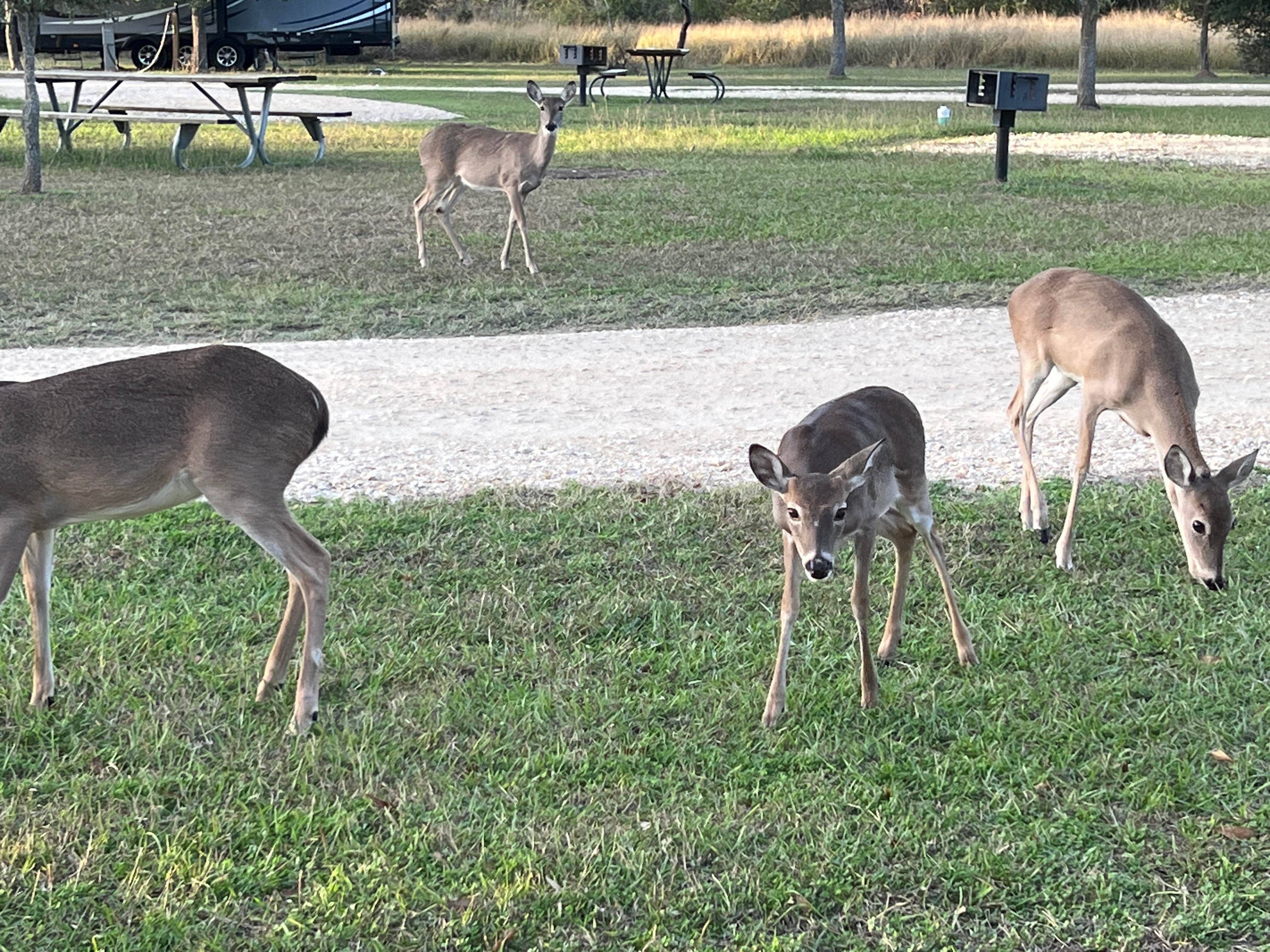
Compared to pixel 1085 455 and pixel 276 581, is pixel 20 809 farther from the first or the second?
pixel 1085 455

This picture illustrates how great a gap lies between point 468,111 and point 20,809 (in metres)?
22.6

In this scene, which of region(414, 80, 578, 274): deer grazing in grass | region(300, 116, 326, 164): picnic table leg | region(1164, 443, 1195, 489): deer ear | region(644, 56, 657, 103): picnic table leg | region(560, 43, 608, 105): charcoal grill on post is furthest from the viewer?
region(644, 56, 657, 103): picnic table leg

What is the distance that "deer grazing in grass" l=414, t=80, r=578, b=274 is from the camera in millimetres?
11695

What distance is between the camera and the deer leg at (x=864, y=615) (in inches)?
164

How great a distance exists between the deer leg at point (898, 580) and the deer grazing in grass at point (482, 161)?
24.5 ft

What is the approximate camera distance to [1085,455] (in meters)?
5.54

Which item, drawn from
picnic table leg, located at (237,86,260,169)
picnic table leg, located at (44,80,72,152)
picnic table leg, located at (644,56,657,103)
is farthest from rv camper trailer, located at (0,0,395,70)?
picnic table leg, located at (237,86,260,169)

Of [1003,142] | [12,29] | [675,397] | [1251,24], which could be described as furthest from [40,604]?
[1251,24]

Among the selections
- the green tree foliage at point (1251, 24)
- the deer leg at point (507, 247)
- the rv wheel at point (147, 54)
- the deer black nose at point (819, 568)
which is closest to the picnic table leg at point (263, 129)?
the deer leg at point (507, 247)

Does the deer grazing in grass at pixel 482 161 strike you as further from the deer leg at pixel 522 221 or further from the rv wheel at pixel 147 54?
the rv wheel at pixel 147 54

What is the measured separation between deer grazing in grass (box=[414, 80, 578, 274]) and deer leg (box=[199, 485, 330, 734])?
25.2 feet

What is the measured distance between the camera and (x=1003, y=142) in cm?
1545

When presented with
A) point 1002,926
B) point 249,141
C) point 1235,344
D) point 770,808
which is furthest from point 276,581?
point 249,141

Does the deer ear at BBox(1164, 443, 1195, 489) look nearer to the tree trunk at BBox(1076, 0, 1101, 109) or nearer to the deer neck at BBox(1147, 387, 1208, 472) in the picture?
the deer neck at BBox(1147, 387, 1208, 472)
